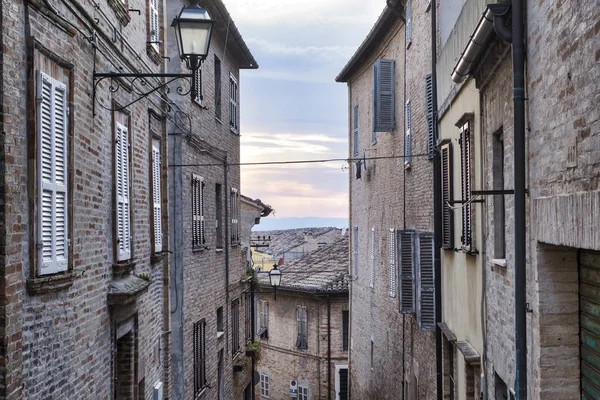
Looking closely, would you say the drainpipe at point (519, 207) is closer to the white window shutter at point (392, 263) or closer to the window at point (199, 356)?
the window at point (199, 356)

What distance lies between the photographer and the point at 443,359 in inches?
475

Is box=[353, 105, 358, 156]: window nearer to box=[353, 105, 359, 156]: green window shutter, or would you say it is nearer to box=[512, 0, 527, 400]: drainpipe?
box=[353, 105, 359, 156]: green window shutter

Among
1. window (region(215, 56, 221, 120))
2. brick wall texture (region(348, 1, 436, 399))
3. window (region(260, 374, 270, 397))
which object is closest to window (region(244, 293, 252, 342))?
brick wall texture (region(348, 1, 436, 399))

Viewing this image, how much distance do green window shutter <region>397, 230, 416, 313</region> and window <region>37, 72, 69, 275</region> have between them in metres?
8.62

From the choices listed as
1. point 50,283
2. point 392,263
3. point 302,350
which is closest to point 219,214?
point 392,263

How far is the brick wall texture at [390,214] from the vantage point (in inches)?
568

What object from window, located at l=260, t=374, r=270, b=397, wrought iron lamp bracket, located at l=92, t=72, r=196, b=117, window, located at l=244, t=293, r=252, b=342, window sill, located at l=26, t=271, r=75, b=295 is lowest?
window, located at l=260, t=374, r=270, b=397

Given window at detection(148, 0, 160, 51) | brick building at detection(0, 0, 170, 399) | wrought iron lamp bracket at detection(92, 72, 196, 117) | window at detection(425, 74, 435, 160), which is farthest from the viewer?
window at detection(425, 74, 435, 160)

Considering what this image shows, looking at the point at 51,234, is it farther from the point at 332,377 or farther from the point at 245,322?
the point at 332,377

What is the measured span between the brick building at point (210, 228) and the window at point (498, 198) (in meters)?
6.15

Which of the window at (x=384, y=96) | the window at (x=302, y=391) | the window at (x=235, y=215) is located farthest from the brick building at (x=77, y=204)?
the window at (x=302, y=391)

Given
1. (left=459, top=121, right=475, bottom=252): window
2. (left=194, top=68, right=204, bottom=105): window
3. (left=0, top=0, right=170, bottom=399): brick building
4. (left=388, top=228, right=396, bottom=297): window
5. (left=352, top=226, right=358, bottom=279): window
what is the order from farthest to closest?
(left=352, top=226, right=358, bottom=279): window < (left=388, top=228, right=396, bottom=297): window < (left=194, top=68, right=204, bottom=105): window < (left=459, top=121, right=475, bottom=252): window < (left=0, top=0, right=170, bottom=399): brick building

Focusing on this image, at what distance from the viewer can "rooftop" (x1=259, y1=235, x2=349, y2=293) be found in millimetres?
29172

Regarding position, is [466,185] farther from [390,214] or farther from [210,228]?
[390,214]
